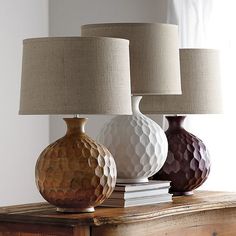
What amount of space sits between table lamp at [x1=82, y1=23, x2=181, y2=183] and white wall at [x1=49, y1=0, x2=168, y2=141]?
1145mm

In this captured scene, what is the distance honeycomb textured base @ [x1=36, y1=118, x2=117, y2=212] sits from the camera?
1925 millimetres

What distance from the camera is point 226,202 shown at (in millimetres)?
2250

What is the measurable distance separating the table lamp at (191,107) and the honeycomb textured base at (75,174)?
46 cm

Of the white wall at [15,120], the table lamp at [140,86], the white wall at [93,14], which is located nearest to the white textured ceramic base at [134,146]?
the table lamp at [140,86]

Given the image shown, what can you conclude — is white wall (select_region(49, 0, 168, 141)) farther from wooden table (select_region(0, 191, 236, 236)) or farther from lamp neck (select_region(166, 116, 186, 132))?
wooden table (select_region(0, 191, 236, 236))

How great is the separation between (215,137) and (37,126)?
97cm

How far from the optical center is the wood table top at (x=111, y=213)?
1854mm

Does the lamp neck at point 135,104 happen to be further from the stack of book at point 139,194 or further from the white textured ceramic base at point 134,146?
the stack of book at point 139,194

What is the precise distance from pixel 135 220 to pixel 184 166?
517mm

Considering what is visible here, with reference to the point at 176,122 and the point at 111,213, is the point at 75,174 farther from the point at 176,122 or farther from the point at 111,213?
the point at 176,122

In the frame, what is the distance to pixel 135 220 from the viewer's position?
192cm

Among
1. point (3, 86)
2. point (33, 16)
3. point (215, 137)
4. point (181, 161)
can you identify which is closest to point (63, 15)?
point (33, 16)

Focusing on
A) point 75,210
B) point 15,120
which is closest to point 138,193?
point 75,210

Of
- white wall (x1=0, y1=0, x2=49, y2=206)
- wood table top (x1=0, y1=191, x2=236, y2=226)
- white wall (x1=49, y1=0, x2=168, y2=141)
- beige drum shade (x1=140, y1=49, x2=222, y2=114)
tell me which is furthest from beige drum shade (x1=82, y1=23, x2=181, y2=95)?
white wall (x1=0, y1=0, x2=49, y2=206)
